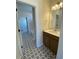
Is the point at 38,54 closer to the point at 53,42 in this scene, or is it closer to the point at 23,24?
the point at 53,42

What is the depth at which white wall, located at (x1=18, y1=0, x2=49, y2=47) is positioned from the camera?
16.8ft

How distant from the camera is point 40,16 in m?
5.29

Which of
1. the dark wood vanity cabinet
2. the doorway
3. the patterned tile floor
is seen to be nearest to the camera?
the patterned tile floor

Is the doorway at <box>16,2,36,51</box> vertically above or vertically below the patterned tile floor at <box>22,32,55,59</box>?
above

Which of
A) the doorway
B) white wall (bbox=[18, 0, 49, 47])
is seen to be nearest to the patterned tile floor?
the doorway

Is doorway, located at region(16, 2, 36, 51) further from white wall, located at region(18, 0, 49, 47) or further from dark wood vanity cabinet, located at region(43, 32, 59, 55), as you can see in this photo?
dark wood vanity cabinet, located at region(43, 32, 59, 55)

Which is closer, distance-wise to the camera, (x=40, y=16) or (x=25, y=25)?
(x=40, y=16)

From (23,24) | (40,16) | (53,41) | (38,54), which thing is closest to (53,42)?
(53,41)

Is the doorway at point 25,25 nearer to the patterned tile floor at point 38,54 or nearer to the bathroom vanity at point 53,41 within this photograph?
the patterned tile floor at point 38,54

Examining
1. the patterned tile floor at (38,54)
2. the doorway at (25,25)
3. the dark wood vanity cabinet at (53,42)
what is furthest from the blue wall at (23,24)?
the patterned tile floor at (38,54)

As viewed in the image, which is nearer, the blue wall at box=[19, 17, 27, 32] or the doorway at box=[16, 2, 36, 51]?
the doorway at box=[16, 2, 36, 51]

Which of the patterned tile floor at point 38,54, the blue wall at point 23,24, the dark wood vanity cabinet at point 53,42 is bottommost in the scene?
the patterned tile floor at point 38,54

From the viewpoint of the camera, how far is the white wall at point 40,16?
511 centimetres
